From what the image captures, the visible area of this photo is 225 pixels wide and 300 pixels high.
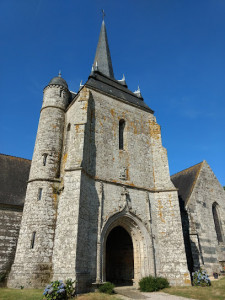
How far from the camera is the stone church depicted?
32.0 feet

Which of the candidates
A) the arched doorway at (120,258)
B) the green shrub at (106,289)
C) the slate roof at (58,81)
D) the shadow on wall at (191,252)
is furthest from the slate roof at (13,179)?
the shadow on wall at (191,252)

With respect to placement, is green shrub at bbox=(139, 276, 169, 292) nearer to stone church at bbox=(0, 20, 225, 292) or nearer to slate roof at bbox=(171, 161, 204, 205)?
stone church at bbox=(0, 20, 225, 292)

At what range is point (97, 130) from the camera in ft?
43.0

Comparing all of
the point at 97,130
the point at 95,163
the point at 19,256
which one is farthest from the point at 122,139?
the point at 19,256

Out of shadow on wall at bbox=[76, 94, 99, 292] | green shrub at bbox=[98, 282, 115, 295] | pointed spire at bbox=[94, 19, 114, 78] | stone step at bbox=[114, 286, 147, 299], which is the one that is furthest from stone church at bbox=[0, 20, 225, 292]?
pointed spire at bbox=[94, 19, 114, 78]

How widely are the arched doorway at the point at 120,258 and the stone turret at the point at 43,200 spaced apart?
551 centimetres

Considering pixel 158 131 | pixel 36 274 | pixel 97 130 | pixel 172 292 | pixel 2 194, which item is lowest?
A: pixel 172 292

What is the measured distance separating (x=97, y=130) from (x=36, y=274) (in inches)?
299

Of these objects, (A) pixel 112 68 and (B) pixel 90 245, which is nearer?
(B) pixel 90 245

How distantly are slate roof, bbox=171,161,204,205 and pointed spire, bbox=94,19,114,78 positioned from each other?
1021cm

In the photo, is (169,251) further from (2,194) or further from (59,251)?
(2,194)

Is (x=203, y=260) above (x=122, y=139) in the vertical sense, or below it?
below

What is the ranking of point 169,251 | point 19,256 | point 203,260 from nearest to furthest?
Result: point 19,256
point 169,251
point 203,260

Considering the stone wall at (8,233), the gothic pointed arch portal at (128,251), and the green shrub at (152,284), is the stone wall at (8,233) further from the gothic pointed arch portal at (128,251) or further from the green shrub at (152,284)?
the green shrub at (152,284)
